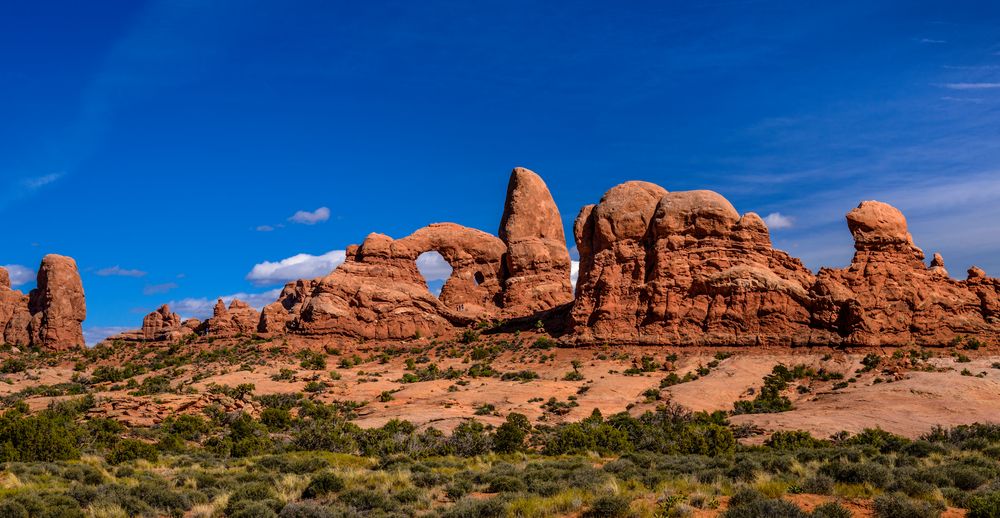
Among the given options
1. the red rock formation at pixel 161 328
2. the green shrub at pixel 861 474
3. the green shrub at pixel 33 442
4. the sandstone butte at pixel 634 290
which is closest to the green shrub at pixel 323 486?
the green shrub at pixel 861 474

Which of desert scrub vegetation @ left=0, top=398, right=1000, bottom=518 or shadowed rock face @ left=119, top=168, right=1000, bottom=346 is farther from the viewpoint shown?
shadowed rock face @ left=119, top=168, right=1000, bottom=346

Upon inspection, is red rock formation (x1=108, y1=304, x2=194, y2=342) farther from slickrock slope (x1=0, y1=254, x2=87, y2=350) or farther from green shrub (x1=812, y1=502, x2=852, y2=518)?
green shrub (x1=812, y1=502, x2=852, y2=518)

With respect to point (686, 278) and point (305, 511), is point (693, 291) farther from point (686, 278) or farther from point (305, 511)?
point (305, 511)

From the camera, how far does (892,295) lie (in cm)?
4150

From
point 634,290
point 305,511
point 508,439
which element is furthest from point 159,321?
point 305,511

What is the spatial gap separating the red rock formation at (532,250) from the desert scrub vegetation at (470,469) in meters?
28.7

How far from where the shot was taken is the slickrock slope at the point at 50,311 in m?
60.0

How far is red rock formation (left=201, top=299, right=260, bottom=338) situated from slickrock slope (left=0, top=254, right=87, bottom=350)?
975cm

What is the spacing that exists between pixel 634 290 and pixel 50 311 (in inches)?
1731

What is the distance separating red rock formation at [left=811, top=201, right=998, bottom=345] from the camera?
40.2 meters

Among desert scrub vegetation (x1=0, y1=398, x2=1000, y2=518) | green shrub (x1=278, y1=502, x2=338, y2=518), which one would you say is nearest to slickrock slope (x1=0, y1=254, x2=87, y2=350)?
desert scrub vegetation (x1=0, y1=398, x2=1000, y2=518)

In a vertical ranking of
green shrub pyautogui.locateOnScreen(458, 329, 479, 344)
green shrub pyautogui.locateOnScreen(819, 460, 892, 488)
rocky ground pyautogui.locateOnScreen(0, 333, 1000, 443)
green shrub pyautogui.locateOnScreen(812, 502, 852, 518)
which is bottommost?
green shrub pyautogui.locateOnScreen(812, 502, 852, 518)

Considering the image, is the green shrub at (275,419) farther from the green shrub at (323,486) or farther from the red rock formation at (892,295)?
the red rock formation at (892,295)

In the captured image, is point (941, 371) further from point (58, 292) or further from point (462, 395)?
point (58, 292)
